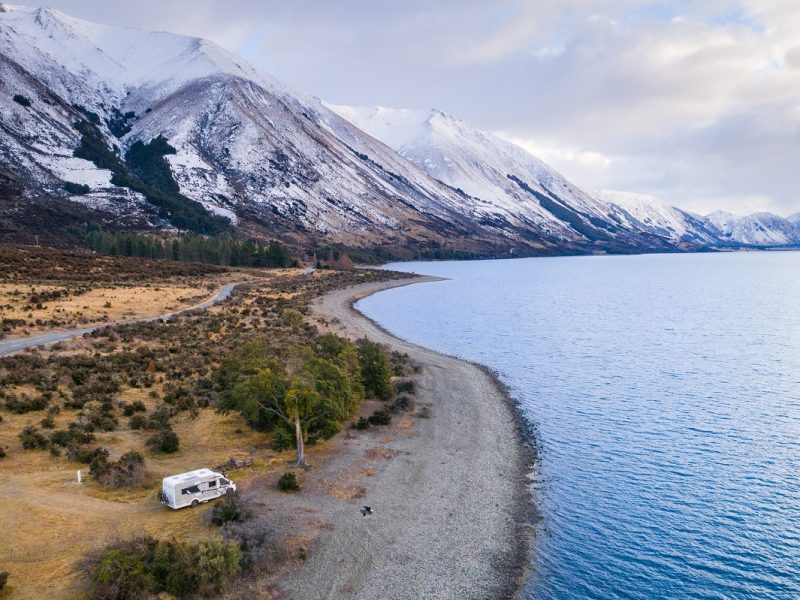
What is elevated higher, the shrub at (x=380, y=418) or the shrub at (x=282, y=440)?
the shrub at (x=282, y=440)

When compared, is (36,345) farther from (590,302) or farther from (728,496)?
(590,302)

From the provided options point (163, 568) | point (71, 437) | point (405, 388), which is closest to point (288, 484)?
point (163, 568)

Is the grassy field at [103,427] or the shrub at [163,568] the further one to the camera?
the grassy field at [103,427]

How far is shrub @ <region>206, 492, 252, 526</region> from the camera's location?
2809cm

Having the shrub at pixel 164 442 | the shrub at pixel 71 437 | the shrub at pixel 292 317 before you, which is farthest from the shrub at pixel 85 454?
the shrub at pixel 292 317

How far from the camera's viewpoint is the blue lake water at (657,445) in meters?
27.7

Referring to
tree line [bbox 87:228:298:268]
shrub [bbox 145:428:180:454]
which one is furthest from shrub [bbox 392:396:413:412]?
tree line [bbox 87:228:298:268]

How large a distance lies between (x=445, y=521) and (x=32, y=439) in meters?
26.5

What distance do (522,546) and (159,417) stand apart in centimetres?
2777

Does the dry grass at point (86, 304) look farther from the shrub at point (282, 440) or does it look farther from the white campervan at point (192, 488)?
the white campervan at point (192, 488)

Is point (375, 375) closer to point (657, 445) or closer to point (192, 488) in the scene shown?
point (657, 445)

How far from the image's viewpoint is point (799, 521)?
31.5 metres

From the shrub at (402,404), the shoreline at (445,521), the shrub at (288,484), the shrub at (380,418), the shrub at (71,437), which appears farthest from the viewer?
the shrub at (402,404)

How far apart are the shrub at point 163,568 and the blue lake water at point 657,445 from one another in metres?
14.4
